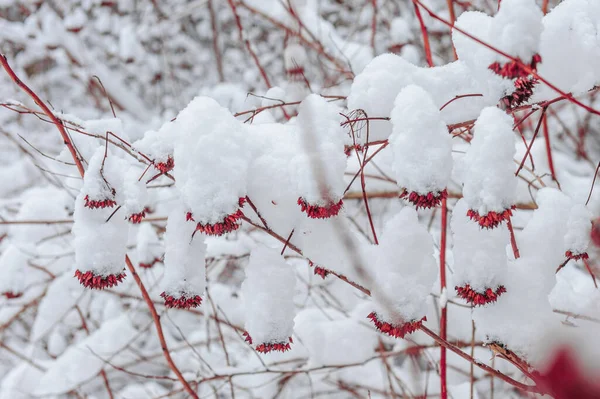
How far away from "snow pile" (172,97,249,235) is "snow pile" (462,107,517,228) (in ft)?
1.52

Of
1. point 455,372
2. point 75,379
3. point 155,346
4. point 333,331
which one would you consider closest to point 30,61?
point 155,346

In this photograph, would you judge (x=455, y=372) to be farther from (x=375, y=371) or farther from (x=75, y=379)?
(x=75, y=379)

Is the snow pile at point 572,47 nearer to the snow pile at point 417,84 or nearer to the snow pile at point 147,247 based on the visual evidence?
the snow pile at point 417,84

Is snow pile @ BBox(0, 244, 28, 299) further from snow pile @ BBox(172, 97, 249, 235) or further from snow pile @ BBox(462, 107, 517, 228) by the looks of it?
snow pile @ BBox(462, 107, 517, 228)

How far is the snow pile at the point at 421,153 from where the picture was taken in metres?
0.88

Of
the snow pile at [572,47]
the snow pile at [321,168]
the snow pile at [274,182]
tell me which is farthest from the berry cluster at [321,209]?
the snow pile at [572,47]

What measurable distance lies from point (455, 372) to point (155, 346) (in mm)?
2918

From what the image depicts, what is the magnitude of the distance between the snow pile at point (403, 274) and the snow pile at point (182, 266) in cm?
43

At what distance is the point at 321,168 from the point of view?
0.88 m

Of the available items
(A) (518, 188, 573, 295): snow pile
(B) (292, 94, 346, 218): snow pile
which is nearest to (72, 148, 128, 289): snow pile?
(B) (292, 94, 346, 218): snow pile

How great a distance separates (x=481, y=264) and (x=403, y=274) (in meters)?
0.17

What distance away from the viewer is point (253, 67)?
6.78m

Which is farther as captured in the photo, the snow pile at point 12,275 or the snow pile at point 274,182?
the snow pile at point 12,275

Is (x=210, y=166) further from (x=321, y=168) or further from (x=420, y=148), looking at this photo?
(x=420, y=148)
